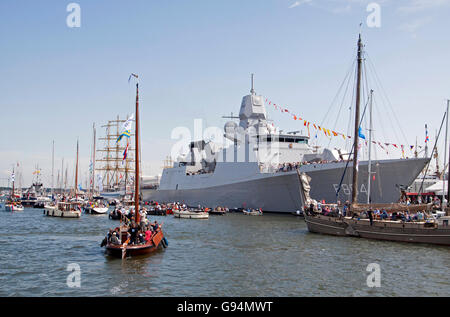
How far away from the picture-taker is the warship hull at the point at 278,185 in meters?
29.8

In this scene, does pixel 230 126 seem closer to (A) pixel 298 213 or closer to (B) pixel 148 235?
(A) pixel 298 213

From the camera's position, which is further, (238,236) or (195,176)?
(195,176)

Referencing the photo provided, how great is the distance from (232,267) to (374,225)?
34.4 ft

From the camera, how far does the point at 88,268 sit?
15414 millimetres

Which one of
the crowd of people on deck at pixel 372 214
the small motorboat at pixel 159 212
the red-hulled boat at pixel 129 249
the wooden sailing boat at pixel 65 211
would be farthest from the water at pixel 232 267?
the small motorboat at pixel 159 212

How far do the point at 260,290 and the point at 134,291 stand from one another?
3785 mm

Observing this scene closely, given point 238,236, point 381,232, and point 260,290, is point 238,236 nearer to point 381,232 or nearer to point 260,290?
point 381,232

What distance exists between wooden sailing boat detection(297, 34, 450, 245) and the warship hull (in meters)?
4.27

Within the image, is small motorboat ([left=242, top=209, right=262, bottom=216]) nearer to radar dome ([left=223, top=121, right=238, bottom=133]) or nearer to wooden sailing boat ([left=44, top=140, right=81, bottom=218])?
radar dome ([left=223, top=121, right=238, bottom=133])

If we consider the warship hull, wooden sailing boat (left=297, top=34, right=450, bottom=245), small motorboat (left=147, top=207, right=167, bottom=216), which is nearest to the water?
wooden sailing boat (left=297, top=34, right=450, bottom=245)

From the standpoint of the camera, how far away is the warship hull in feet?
97.8

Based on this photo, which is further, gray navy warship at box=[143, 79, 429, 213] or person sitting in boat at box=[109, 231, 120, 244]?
gray navy warship at box=[143, 79, 429, 213]
